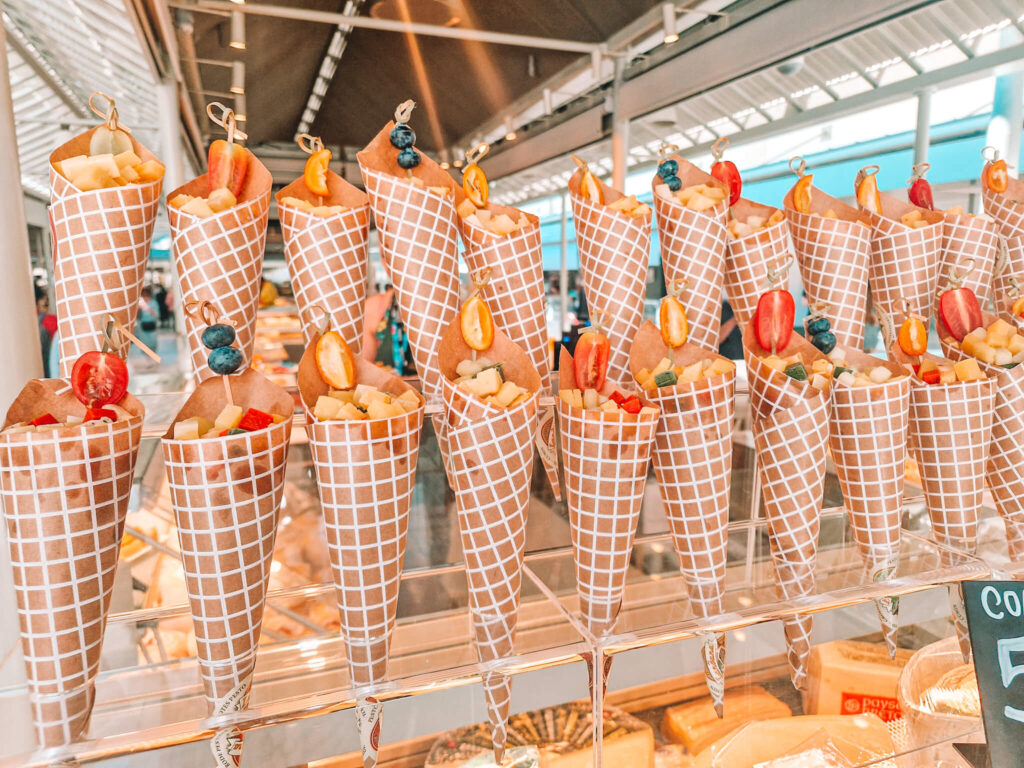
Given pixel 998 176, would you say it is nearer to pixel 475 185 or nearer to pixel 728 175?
pixel 728 175

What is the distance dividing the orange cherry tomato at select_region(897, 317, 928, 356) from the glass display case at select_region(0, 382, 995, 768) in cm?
40

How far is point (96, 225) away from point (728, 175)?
1.08 m

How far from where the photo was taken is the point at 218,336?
832mm

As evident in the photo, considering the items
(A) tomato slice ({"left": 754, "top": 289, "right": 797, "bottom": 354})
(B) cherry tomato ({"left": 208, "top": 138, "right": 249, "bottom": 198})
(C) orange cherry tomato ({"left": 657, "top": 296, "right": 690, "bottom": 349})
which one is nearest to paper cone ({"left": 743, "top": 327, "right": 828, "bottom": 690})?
(A) tomato slice ({"left": 754, "top": 289, "right": 797, "bottom": 354})

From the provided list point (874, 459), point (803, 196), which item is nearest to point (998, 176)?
point (803, 196)

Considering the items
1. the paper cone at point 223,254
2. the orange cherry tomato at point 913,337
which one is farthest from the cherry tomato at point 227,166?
the orange cherry tomato at point 913,337

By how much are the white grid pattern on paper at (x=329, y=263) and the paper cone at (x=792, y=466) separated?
0.67 meters

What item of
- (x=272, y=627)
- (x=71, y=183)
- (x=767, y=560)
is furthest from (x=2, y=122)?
(x=767, y=560)

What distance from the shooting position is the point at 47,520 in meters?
0.78

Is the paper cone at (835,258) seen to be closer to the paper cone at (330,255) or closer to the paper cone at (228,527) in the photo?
the paper cone at (330,255)

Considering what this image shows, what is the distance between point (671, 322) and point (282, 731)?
852 mm

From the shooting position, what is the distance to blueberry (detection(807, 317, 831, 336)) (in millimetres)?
1150

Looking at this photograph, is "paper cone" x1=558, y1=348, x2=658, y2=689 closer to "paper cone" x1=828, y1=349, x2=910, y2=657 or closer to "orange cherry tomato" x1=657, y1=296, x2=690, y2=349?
"orange cherry tomato" x1=657, y1=296, x2=690, y2=349

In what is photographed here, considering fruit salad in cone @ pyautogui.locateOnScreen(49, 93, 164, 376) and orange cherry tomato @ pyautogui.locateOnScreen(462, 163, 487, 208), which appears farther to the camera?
orange cherry tomato @ pyautogui.locateOnScreen(462, 163, 487, 208)
